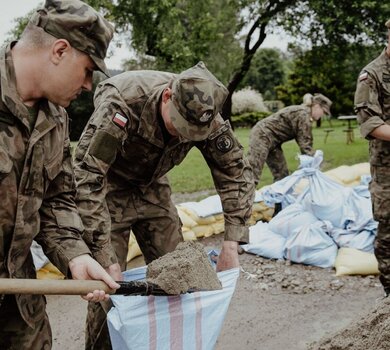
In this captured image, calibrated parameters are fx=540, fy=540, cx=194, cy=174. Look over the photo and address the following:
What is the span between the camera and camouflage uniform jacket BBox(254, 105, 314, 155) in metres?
6.61

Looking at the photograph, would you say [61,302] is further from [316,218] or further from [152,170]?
[316,218]

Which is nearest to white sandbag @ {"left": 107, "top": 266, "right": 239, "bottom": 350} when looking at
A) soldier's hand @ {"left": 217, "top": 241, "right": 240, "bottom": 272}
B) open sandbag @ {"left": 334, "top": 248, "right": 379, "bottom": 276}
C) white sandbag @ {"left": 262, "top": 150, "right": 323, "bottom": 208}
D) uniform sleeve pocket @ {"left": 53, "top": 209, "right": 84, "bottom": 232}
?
uniform sleeve pocket @ {"left": 53, "top": 209, "right": 84, "bottom": 232}

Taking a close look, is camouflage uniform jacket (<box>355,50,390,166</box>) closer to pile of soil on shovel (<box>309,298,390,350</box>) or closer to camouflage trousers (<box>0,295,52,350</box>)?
pile of soil on shovel (<box>309,298,390,350</box>)

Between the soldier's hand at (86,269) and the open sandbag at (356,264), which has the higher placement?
the soldier's hand at (86,269)

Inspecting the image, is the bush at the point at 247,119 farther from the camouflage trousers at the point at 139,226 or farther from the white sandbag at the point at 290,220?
the camouflage trousers at the point at 139,226

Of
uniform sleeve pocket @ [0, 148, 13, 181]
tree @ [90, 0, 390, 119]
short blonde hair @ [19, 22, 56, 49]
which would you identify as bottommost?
uniform sleeve pocket @ [0, 148, 13, 181]

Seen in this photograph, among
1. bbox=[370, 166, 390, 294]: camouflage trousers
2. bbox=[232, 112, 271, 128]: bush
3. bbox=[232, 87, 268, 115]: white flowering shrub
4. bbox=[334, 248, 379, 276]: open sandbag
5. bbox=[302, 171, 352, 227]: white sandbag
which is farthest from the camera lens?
bbox=[232, 87, 268, 115]: white flowering shrub

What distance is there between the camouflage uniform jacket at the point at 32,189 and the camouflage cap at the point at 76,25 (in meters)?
0.18

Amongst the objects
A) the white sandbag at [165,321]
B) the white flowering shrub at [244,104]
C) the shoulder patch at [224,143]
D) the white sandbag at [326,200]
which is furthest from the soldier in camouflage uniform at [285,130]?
the white flowering shrub at [244,104]

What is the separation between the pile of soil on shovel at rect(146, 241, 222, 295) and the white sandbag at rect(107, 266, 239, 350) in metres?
0.05

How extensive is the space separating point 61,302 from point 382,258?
240cm

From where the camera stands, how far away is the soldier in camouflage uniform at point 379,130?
11.5 ft

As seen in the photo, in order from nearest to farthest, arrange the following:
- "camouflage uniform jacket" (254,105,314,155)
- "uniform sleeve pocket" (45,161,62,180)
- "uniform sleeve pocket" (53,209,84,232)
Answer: "uniform sleeve pocket" (45,161,62,180) < "uniform sleeve pocket" (53,209,84,232) < "camouflage uniform jacket" (254,105,314,155)

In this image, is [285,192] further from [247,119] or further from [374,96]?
[247,119]
